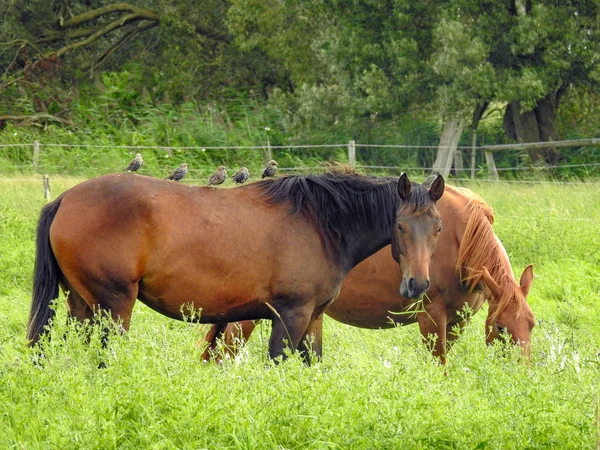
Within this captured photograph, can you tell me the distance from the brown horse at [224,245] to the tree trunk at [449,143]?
1346cm

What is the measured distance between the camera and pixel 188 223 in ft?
20.6

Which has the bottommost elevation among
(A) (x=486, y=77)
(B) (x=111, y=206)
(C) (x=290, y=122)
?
(C) (x=290, y=122)

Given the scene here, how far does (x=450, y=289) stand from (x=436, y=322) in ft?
0.87

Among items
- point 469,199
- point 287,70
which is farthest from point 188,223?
point 287,70

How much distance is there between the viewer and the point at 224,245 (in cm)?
635

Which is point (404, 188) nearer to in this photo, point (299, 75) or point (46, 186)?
point (46, 186)

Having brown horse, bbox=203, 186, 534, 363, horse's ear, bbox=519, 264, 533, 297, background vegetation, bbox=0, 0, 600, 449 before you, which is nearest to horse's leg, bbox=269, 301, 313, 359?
background vegetation, bbox=0, 0, 600, 449

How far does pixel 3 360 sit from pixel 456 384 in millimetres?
2596

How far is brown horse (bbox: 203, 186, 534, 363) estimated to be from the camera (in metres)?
6.76

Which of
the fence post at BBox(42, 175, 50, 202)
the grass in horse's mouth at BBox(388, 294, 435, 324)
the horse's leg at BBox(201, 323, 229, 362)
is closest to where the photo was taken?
the grass in horse's mouth at BBox(388, 294, 435, 324)

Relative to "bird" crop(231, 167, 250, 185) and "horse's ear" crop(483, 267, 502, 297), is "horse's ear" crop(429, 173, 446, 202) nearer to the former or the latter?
"horse's ear" crop(483, 267, 502, 297)

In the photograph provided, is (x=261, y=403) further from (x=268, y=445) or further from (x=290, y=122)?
(x=290, y=122)

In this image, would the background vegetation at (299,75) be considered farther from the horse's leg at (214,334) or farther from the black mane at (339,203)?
the black mane at (339,203)

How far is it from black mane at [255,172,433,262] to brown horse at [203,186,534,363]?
68cm
